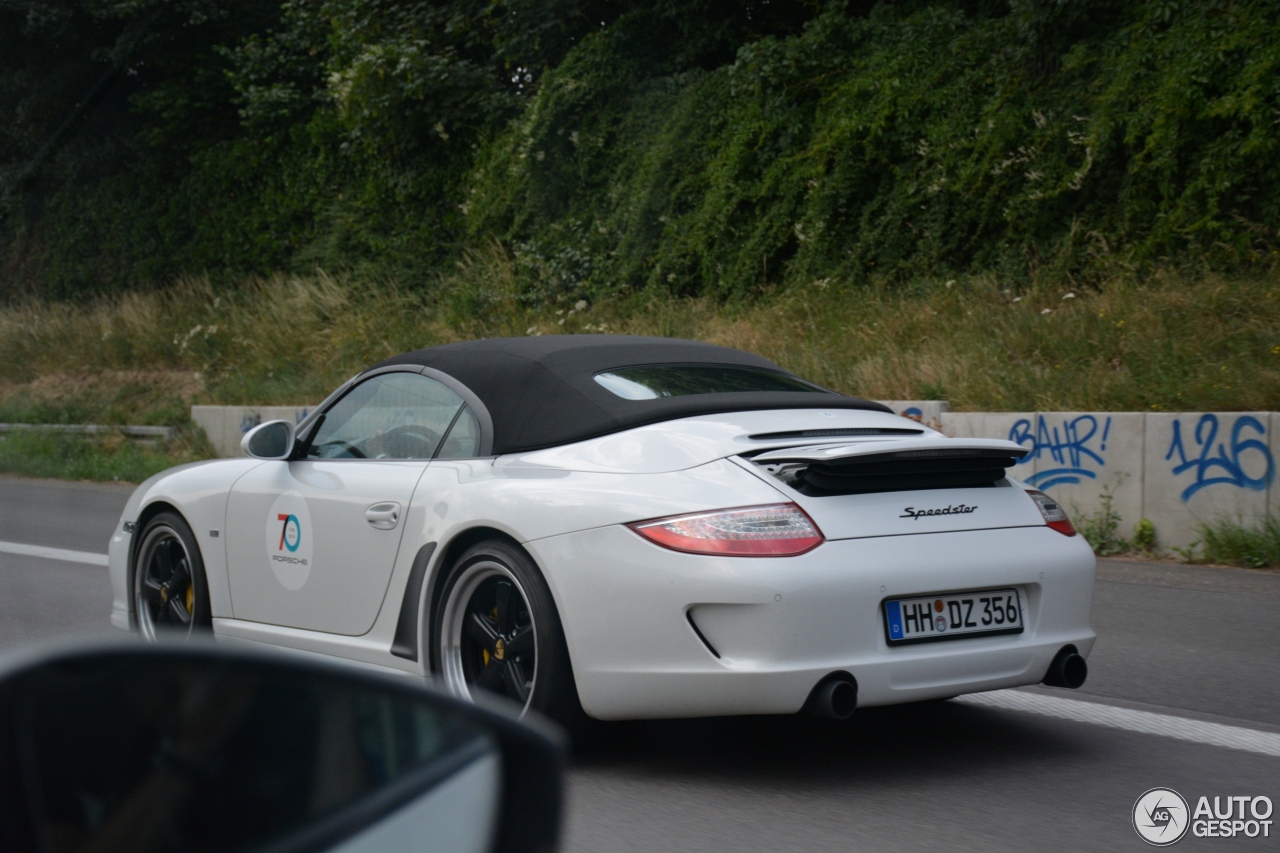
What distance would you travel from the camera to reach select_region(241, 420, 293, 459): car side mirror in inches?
215

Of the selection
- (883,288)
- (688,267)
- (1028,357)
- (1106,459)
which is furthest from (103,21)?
(1106,459)

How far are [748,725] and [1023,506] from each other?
1252 mm

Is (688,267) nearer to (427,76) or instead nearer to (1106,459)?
(427,76)

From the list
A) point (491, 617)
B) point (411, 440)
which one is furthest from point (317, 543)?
point (491, 617)

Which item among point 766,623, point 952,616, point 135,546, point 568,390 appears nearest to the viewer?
point 766,623

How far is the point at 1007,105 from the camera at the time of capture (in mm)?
15297

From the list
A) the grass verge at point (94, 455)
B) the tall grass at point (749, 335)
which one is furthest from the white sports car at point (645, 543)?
the grass verge at point (94, 455)

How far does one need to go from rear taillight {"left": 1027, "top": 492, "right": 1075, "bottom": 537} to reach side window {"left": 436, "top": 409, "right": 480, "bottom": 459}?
77.5 inches

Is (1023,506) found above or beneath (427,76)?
beneath

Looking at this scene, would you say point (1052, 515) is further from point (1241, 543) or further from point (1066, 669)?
point (1241, 543)

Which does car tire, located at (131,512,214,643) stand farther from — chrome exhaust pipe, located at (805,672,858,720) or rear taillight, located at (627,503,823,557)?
chrome exhaust pipe, located at (805,672,858,720)

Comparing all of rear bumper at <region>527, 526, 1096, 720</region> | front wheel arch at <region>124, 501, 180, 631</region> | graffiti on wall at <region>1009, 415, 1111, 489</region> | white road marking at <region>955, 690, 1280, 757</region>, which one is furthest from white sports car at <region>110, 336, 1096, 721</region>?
graffiti on wall at <region>1009, 415, 1111, 489</region>

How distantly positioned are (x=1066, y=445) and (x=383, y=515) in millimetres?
6327

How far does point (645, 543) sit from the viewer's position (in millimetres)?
3945
